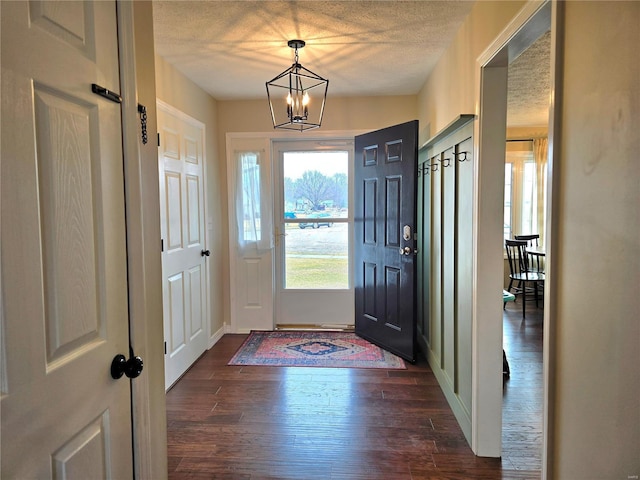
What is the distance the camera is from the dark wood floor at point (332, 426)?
2.10 metres

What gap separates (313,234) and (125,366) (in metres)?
3.36

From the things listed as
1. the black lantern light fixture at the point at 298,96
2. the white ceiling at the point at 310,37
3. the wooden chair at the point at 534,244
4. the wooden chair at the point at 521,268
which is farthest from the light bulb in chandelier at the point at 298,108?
the wooden chair at the point at 534,244

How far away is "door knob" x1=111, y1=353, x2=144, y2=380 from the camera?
3.92 feet

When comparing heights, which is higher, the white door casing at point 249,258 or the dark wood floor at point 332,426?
the white door casing at point 249,258

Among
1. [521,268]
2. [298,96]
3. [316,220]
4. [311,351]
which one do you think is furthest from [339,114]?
[521,268]

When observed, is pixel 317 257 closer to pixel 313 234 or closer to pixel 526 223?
pixel 313 234

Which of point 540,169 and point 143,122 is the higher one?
point 540,169

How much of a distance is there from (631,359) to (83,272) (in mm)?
1387

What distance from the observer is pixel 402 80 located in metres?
3.64

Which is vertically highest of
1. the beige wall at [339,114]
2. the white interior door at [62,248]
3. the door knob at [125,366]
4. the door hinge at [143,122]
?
the beige wall at [339,114]

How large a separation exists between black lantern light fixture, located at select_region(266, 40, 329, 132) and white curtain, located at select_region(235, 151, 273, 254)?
1.69 feet

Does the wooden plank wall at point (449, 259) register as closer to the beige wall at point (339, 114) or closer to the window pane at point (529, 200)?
the beige wall at point (339, 114)

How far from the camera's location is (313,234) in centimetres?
451

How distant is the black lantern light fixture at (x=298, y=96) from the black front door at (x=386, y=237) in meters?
0.61
